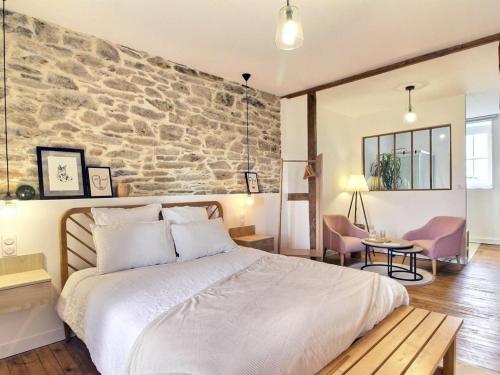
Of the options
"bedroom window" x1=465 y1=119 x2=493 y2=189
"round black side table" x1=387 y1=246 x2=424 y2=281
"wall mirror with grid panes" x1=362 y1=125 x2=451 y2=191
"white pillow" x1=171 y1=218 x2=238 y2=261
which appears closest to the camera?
"white pillow" x1=171 y1=218 x2=238 y2=261

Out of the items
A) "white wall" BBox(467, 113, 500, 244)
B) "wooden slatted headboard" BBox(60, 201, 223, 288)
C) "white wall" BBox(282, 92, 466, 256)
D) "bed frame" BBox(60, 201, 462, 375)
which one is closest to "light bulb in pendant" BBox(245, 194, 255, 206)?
"white wall" BBox(282, 92, 466, 256)

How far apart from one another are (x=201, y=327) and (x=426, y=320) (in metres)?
1.45

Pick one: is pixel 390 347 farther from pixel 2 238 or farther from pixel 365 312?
pixel 2 238

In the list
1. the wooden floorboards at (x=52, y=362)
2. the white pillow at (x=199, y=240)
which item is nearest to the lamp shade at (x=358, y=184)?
the white pillow at (x=199, y=240)

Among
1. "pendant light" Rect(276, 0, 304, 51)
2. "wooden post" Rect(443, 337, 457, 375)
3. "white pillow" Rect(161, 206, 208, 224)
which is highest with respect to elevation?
"pendant light" Rect(276, 0, 304, 51)

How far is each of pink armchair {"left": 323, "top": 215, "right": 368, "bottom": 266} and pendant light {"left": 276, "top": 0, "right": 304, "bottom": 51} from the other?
131 inches

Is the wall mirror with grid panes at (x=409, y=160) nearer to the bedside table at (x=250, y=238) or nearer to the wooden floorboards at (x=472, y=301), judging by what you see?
the wooden floorboards at (x=472, y=301)

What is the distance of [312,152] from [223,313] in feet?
11.4

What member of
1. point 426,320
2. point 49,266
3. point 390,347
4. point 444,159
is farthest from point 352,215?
point 49,266

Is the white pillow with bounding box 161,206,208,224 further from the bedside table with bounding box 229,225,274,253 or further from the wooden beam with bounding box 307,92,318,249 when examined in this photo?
the wooden beam with bounding box 307,92,318,249

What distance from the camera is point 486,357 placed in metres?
2.14

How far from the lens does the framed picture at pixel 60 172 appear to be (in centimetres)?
252

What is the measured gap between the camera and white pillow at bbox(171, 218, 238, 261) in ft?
8.74

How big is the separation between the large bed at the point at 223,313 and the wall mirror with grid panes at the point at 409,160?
154 inches
